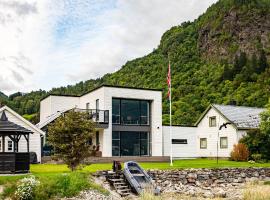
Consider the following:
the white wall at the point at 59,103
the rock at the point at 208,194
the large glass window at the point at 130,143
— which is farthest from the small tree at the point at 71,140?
the white wall at the point at 59,103

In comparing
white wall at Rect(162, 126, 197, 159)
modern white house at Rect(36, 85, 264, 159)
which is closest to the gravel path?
modern white house at Rect(36, 85, 264, 159)

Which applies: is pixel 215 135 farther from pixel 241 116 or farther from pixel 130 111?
pixel 130 111

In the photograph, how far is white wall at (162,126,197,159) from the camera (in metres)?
44.7

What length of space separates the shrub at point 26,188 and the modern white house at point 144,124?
19307mm

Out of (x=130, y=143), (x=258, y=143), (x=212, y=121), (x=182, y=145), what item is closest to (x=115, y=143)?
(x=130, y=143)

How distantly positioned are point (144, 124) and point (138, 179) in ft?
58.6

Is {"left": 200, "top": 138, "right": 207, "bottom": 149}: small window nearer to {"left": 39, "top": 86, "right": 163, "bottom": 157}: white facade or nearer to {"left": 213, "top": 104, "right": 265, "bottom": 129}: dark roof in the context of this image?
{"left": 213, "top": 104, "right": 265, "bottom": 129}: dark roof

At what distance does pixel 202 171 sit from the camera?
30062mm

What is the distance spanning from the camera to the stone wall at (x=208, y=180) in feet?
85.8

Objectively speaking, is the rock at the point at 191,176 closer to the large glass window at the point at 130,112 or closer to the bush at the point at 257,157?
the bush at the point at 257,157

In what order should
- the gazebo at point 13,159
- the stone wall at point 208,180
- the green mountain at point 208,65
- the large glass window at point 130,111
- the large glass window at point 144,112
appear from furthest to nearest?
the green mountain at point 208,65 → the large glass window at point 144,112 → the large glass window at point 130,111 → the stone wall at point 208,180 → the gazebo at point 13,159

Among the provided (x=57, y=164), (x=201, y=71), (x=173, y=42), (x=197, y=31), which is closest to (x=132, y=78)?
(x=201, y=71)

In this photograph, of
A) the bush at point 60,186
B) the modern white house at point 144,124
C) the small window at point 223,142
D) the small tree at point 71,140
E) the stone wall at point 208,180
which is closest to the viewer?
the bush at point 60,186

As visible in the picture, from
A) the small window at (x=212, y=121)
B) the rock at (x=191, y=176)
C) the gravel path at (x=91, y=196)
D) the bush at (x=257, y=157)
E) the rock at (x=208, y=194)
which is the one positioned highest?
the small window at (x=212, y=121)
